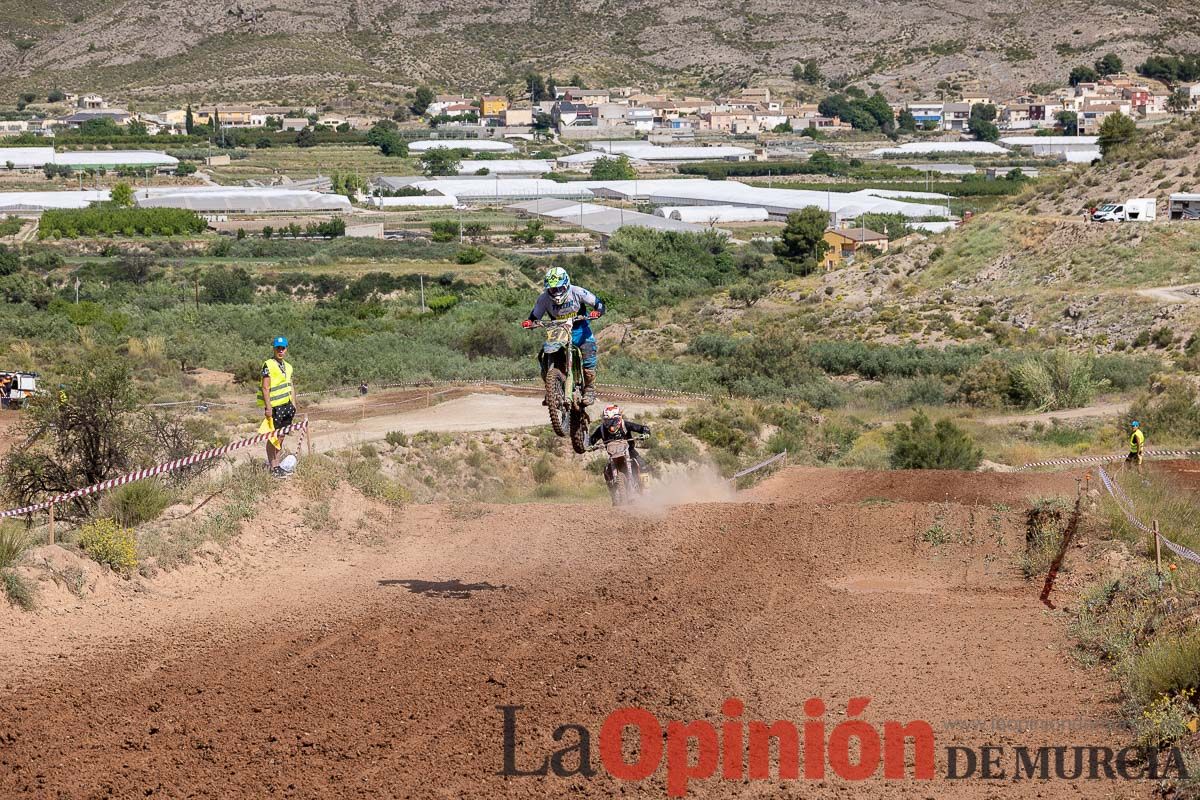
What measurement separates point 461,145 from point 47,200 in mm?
59412

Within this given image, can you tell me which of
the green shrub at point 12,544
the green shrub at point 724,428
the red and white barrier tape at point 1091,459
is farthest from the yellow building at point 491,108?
the green shrub at point 12,544

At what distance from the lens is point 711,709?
413 inches

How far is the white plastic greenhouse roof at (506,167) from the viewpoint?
473ft

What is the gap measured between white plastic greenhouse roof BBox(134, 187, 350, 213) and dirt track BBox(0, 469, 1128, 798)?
97205 mm

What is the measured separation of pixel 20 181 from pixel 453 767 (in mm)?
131385

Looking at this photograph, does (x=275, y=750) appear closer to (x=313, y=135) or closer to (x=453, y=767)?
(x=453, y=767)

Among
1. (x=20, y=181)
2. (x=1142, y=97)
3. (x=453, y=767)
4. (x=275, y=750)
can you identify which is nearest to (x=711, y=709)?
(x=453, y=767)

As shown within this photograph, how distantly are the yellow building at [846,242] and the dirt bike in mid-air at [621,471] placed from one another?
6858cm

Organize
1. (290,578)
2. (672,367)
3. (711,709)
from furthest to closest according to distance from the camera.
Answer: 1. (672,367)
2. (290,578)
3. (711,709)

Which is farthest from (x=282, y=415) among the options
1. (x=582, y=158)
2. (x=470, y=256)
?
(x=582, y=158)

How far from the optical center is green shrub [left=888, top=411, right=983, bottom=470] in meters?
27.0

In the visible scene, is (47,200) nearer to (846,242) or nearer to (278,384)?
(846,242)

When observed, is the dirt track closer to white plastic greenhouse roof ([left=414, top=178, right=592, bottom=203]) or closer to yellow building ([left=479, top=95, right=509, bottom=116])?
white plastic greenhouse roof ([left=414, top=178, right=592, bottom=203])

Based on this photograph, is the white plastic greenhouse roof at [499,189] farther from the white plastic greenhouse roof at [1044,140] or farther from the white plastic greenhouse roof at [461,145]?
the white plastic greenhouse roof at [1044,140]
